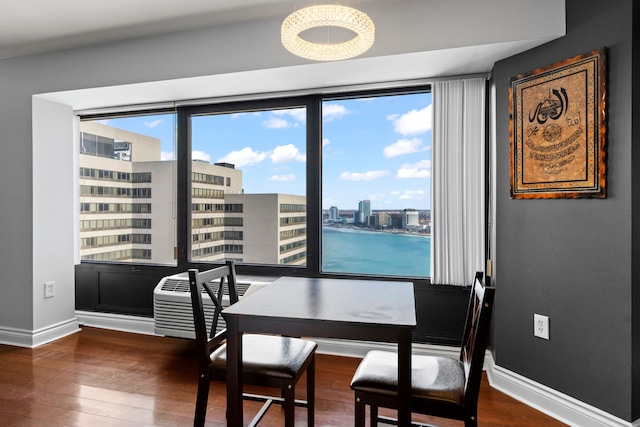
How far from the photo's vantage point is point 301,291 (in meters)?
2.05

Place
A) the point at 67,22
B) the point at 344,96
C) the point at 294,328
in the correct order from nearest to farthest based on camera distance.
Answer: the point at 294,328
the point at 67,22
the point at 344,96

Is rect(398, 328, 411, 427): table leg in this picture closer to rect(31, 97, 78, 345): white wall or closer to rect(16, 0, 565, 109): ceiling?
rect(16, 0, 565, 109): ceiling

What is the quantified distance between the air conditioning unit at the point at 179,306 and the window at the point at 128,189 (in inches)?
21.8

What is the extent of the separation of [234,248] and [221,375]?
→ 1.83 metres

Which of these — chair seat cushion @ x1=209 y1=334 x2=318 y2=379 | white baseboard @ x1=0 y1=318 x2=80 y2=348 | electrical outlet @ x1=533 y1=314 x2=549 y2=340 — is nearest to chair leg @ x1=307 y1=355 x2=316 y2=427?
chair seat cushion @ x1=209 y1=334 x2=318 y2=379

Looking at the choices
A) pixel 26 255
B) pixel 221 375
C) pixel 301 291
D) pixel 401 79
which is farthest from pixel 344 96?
pixel 26 255

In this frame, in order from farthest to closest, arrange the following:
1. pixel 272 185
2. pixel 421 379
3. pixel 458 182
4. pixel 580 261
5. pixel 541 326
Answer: pixel 272 185 < pixel 458 182 < pixel 541 326 < pixel 580 261 < pixel 421 379

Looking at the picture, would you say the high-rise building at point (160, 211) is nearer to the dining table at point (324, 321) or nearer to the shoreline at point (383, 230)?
the shoreline at point (383, 230)

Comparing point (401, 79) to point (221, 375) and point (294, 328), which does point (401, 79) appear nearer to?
point (294, 328)

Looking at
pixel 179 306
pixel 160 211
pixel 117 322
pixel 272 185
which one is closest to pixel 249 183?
pixel 272 185

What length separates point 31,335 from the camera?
3.29 meters

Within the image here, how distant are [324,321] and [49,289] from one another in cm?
309

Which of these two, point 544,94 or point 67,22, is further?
point 67,22

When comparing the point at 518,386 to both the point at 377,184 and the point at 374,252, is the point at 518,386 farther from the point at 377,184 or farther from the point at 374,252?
the point at 377,184
